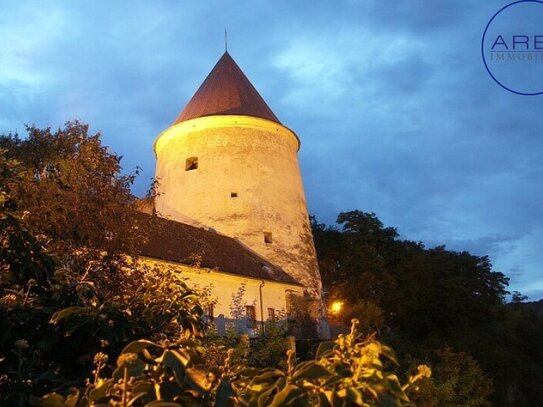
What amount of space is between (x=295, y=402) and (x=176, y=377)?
423 mm

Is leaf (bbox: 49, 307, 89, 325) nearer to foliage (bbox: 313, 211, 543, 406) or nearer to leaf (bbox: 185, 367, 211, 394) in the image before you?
leaf (bbox: 185, 367, 211, 394)

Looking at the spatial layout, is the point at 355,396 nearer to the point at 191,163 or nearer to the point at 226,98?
the point at 191,163

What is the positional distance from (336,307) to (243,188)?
29.5 feet

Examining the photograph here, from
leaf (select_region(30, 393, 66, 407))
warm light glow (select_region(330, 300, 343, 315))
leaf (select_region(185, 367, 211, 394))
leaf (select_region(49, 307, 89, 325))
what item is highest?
warm light glow (select_region(330, 300, 343, 315))

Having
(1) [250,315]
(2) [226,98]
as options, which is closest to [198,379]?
(1) [250,315]

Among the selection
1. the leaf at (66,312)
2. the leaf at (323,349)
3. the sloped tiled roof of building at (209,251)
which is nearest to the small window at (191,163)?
the sloped tiled roof of building at (209,251)

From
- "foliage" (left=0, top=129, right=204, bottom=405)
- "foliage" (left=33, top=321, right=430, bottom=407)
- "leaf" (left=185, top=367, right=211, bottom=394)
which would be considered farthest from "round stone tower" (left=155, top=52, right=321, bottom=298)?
"leaf" (left=185, top=367, right=211, bottom=394)

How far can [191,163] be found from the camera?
25969 mm

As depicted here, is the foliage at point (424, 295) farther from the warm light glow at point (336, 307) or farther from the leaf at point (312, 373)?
the leaf at point (312, 373)

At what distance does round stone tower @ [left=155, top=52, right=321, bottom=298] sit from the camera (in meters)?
24.5

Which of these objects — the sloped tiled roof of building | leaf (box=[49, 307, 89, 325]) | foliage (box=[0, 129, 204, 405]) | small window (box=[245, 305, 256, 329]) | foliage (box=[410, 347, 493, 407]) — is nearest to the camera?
leaf (box=[49, 307, 89, 325])

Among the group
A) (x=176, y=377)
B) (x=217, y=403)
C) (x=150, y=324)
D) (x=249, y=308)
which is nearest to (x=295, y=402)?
(x=217, y=403)

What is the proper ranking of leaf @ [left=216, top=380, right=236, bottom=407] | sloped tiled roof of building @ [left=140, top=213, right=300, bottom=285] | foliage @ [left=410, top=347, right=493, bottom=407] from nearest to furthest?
leaf @ [left=216, top=380, right=236, bottom=407], foliage @ [left=410, top=347, right=493, bottom=407], sloped tiled roof of building @ [left=140, top=213, right=300, bottom=285]

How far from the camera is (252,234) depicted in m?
24.1
